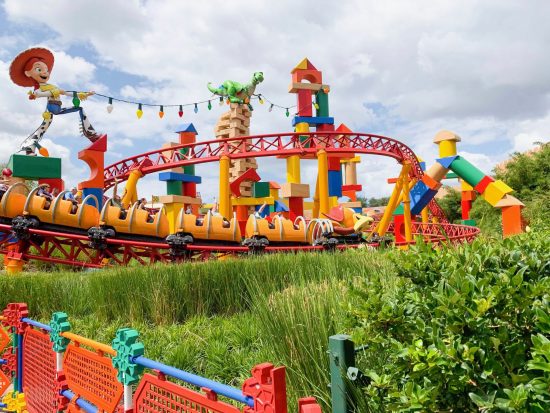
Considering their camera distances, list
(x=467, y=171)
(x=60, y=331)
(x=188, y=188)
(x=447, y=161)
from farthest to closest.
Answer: (x=188, y=188), (x=447, y=161), (x=467, y=171), (x=60, y=331)

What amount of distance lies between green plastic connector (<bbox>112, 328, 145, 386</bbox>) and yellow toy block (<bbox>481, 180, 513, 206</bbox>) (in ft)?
52.8

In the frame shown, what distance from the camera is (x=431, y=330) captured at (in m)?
1.50

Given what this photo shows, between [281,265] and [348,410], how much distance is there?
166 inches

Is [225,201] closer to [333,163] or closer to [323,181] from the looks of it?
[323,181]

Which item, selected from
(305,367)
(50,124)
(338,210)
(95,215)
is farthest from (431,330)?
(50,124)

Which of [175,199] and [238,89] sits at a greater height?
[238,89]

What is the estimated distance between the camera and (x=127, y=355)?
2.50 meters

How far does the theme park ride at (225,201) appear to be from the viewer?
34.7 feet

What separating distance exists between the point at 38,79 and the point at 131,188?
4.76 meters

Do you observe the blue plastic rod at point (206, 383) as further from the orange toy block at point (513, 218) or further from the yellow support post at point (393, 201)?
the orange toy block at point (513, 218)

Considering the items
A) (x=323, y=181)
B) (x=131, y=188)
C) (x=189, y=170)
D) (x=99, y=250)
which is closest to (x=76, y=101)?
(x=131, y=188)

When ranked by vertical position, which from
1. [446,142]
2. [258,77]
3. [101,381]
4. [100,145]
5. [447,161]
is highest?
[258,77]

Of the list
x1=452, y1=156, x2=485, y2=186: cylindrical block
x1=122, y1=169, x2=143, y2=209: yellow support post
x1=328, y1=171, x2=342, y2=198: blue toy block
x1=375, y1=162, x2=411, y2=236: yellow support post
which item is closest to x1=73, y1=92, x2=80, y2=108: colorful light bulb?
x1=122, y1=169, x2=143, y2=209: yellow support post

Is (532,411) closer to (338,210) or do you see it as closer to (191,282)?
(191,282)
